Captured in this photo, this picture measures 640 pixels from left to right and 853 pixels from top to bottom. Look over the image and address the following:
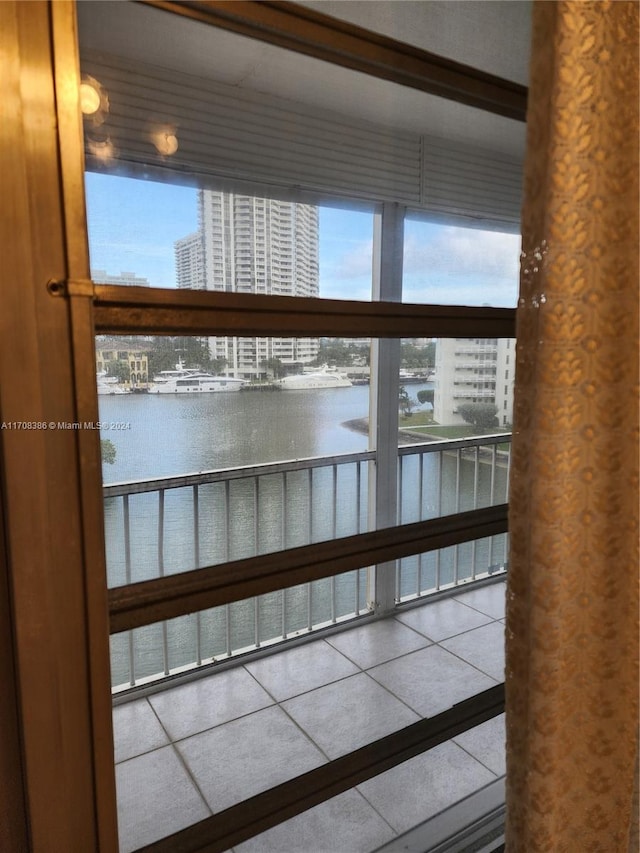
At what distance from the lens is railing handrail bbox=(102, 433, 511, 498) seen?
0.84m

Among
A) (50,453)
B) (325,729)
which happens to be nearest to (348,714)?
(325,729)

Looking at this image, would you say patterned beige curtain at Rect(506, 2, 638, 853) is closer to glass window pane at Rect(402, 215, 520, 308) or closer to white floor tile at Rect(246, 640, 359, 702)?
glass window pane at Rect(402, 215, 520, 308)

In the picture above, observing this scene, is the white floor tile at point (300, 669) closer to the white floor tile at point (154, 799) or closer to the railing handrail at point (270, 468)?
the white floor tile at point (154, 799)

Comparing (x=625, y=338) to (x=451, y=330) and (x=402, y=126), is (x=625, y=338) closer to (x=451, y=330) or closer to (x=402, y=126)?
(x=451, y=330)

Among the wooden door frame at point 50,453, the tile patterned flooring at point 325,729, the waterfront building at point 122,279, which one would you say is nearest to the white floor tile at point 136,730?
the tile patterned flooring at point 325,729

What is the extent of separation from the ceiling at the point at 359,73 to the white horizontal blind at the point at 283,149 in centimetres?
2

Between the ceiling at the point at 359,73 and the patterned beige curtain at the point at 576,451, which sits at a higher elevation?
the ceiling at the point at 359,73

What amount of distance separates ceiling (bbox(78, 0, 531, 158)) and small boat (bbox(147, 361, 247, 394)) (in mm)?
447

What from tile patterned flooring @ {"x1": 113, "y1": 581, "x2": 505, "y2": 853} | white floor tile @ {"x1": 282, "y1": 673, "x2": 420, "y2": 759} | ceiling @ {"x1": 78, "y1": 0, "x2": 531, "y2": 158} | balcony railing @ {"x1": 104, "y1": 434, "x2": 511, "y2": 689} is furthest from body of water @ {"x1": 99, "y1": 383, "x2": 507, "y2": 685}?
ceiling @ {"x1": 78, "y1": 0, "x2": 531, "y2": 158}

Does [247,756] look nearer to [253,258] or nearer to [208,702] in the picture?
[208,702]

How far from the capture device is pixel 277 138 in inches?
36.2

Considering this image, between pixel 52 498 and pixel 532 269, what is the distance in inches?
29.8

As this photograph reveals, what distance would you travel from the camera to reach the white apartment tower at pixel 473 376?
1210 millimetres

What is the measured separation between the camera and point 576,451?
847mm
